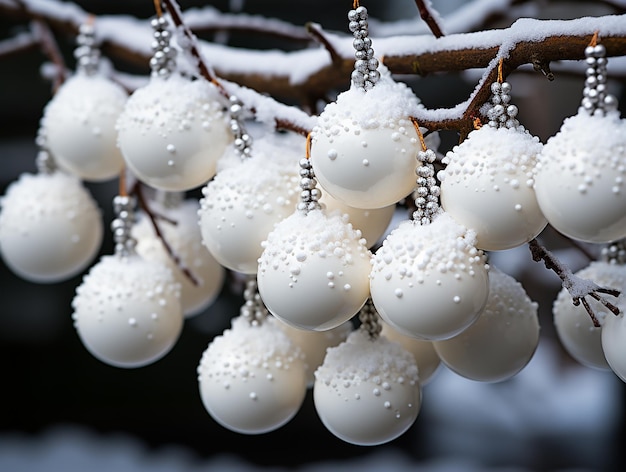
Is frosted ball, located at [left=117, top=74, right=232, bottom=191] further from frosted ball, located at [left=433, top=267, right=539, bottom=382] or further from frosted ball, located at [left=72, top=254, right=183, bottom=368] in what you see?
frosted ball, located at [left=433, top=267, right=539, bottom=382]

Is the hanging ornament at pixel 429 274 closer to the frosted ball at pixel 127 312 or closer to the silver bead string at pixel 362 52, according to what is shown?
the silver bead string at pixel 362 52

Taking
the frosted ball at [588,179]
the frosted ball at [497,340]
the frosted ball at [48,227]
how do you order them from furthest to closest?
the frosted ball at [48,227] → the frosted ball at [497,340] → the frosted ball at [588,179]

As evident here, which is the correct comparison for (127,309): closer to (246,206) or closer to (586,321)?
(246,206)

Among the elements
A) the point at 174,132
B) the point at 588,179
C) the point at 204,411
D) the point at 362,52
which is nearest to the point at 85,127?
the point at 174,132

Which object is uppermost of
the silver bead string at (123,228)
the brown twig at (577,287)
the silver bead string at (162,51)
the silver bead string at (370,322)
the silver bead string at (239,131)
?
the silver bead string at (162,51)

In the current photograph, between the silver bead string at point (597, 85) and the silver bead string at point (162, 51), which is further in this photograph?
the silver bead string at point (162, 51)

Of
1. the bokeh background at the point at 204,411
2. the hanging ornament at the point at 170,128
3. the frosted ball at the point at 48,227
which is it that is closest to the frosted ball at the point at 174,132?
the hanging ornament at the point at 170,128

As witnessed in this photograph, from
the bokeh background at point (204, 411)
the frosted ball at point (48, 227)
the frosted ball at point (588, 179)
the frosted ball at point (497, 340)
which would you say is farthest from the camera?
the bokeh background at point (204, 411)

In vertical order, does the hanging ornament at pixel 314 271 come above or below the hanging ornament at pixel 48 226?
above
